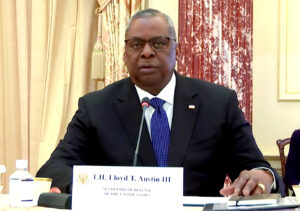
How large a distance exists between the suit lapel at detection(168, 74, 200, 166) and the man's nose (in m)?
0.27

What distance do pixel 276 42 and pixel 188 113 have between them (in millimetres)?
2282

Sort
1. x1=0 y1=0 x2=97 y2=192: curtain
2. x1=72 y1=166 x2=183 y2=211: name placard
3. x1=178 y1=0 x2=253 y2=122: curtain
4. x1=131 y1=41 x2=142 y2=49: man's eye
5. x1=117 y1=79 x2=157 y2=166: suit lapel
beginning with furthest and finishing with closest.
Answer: x1=0 y1=0 x2=97 y2=192: curtain < x1=178 y1=0 x2=253 y2=122: curtain < x1=131 y1=41 x2=142 y2=49: man's eye < x1=117 y1=79 x2=157 y2=166: suit lapel < x1=72 y1=166 x2=183 y2=211: name placard

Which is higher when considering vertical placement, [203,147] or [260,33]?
[260,33]

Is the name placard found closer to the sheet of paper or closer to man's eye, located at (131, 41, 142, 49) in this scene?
the sheet of paper

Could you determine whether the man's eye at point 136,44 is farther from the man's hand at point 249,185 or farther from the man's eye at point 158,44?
the man's hand at point 249,185

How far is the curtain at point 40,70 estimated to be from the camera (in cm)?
472

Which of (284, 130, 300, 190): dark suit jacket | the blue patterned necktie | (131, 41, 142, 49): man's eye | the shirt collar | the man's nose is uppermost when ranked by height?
(131, 41, 142, 49): man's eye

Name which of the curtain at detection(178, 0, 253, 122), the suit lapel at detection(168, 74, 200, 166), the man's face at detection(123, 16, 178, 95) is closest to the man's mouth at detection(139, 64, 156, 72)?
the man's face at detection(123, 16, 178, 95)

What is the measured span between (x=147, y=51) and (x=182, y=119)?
1.26ft

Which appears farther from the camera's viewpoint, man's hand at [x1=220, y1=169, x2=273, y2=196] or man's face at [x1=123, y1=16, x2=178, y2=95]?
man's face at [x1=123, y1=16, x2=178, y2=95]

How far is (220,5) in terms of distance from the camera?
4.18m

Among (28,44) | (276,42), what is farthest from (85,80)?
(276,42)

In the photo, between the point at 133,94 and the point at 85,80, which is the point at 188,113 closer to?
the point at 133,94

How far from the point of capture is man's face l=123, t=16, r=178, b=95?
8.40 ft
